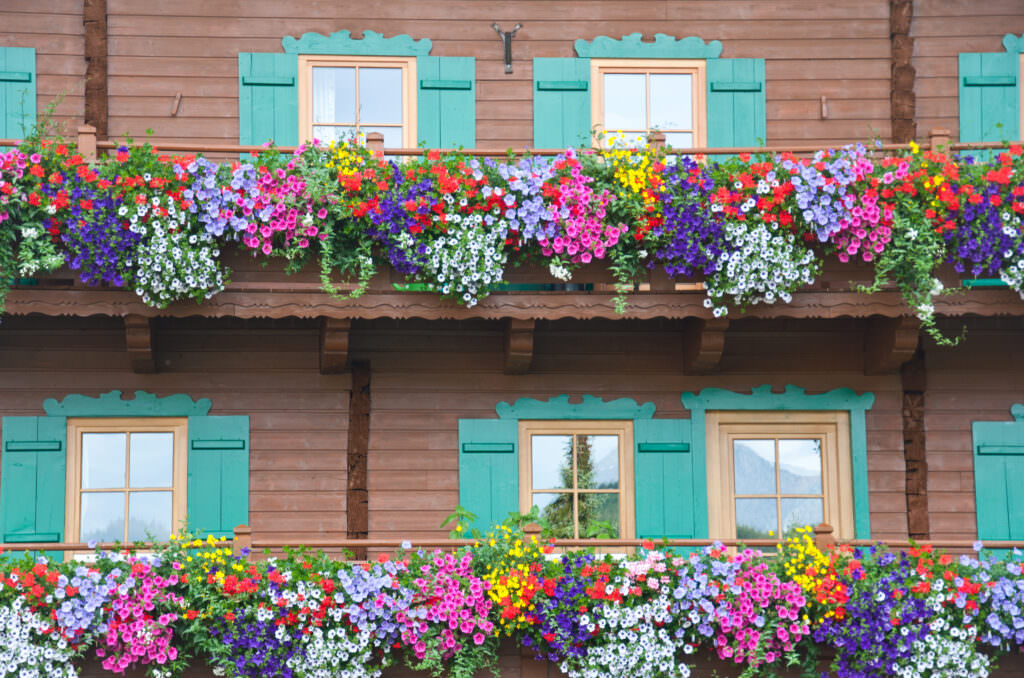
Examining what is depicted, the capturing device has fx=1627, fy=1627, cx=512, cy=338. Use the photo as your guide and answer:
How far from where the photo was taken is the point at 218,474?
1335cm

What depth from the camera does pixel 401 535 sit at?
13.5 metres

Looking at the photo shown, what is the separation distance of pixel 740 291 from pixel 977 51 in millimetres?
3632

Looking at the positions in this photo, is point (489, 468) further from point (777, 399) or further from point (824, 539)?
point (824, 539)

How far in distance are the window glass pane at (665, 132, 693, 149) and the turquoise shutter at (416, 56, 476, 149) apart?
5.59 ft

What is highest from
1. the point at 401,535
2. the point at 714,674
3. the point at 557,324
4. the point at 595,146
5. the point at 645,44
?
the point at 645,44

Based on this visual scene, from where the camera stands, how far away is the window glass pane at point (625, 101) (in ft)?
46.2

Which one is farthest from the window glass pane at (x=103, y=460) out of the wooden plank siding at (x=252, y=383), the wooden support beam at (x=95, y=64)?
the wooden support beam at (x=95, y=64)

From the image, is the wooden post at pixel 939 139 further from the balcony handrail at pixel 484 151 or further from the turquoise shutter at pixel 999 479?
the turquoise shutter at pixel 999 479

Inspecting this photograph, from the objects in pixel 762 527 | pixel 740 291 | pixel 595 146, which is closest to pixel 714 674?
pixel 762 527

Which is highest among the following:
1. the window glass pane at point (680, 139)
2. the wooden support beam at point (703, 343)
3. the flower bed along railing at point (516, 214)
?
the window glass pane at point (680, 139)

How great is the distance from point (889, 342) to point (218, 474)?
5617 millimetres

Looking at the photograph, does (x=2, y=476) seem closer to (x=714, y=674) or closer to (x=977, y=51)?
(x=714, y=674)

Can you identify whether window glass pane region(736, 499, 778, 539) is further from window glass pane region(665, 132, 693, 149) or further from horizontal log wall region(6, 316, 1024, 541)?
window glass pane region(665, 132, 693, 149)

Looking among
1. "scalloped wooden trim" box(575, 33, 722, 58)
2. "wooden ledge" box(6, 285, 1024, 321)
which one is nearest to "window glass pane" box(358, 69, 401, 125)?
"scalloped wooden trim" box(575, 33, 722, 58)
